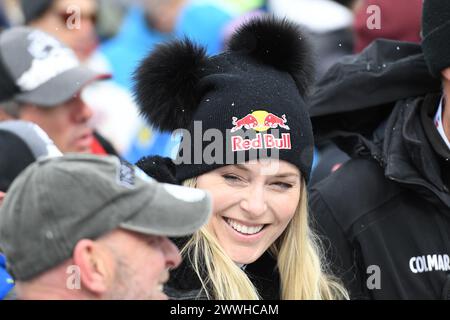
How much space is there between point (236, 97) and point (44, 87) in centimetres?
125

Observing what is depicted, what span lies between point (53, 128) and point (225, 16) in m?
3.23

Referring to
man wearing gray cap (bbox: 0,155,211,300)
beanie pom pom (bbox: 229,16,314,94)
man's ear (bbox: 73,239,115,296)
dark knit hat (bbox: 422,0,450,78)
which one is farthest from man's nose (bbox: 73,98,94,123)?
man's ear (bbox: 73,239,115,296)

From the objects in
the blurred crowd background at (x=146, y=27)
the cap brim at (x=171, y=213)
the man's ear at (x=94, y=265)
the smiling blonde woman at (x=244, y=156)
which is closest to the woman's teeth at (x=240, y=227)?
the smiling blonde woman at (x=244, y=156)

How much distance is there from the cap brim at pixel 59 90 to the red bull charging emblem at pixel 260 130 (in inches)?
48.6

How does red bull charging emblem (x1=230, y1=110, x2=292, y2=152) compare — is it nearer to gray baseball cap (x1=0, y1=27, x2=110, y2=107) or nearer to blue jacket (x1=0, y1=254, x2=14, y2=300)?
blue jacket (x1=0, y1=254, x2=14, y2=300)

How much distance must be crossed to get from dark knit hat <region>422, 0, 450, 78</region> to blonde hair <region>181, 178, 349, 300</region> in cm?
80

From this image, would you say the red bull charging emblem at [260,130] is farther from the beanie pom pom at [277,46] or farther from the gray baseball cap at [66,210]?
the gray baseball cap at [66,210]

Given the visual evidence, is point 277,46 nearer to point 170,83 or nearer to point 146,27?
point 170,83

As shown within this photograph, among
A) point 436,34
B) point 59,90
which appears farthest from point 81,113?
point 436,34

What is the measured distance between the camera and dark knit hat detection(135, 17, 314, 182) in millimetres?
3033

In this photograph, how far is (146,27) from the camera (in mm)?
6934

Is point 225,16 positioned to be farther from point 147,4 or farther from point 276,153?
point 276,153
